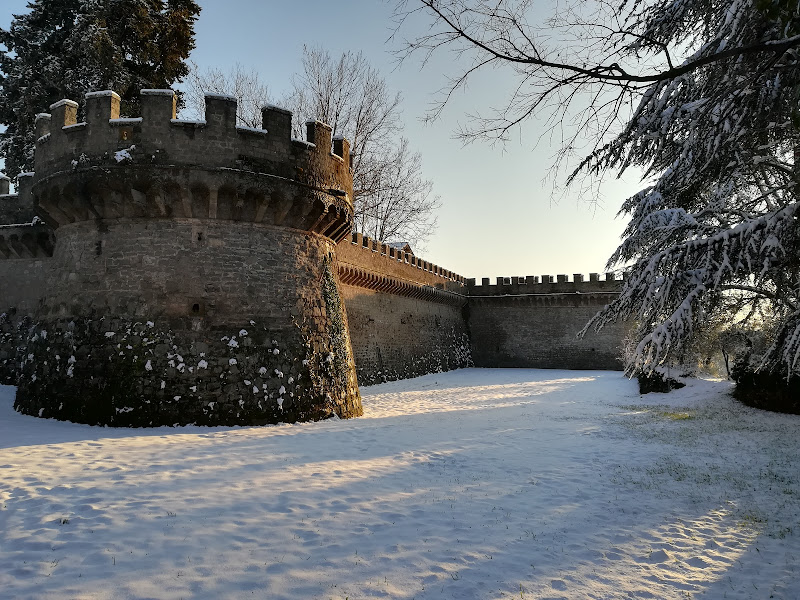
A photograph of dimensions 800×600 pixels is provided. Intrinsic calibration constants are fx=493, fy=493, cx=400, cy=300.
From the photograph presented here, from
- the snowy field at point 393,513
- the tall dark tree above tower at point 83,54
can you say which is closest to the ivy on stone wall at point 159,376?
the snowy field at point 393,513

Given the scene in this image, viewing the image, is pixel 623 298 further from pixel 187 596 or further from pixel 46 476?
pixel 46 476

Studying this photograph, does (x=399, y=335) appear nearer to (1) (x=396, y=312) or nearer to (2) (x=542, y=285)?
(1) (x=396, y=312)

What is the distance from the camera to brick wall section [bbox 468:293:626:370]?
91.7ft

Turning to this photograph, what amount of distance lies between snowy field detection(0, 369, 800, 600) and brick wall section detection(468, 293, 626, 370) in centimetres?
1955

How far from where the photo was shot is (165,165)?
28.1 feet

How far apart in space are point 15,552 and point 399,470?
12.6ft

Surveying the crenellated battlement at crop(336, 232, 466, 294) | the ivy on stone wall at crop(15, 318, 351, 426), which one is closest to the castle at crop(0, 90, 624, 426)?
the ivy on stone wall at crop(15, 318, 351, 426)

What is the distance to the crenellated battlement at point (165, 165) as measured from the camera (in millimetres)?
8602

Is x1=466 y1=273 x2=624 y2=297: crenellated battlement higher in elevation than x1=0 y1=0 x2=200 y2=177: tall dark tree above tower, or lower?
lower

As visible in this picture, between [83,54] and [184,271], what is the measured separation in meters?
12.7

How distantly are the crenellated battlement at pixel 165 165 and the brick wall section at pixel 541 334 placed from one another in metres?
21.9

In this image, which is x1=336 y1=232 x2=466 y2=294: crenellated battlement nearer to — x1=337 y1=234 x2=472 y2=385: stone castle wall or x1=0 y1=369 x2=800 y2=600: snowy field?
x1=337 y1=234 x2=472 y2=385: stone castle wall

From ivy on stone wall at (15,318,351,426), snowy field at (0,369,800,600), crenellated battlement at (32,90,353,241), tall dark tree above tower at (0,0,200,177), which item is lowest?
snowy field at (0,369,800,600)

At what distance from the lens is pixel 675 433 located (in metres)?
8.82
